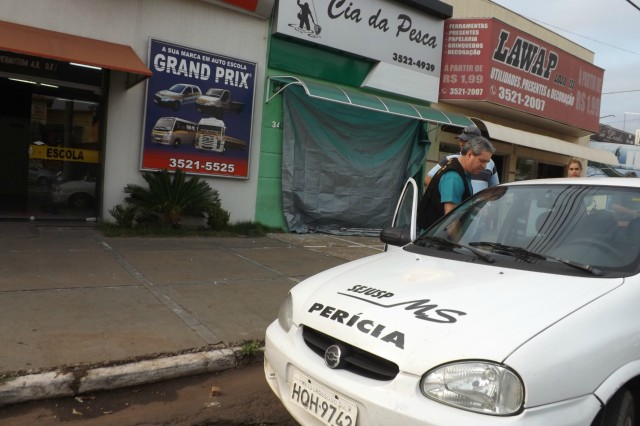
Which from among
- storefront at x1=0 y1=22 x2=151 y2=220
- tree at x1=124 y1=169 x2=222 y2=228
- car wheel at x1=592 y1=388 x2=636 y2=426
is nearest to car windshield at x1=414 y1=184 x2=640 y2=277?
car wheel at x1=592 y1=388 x2=636 y2=426

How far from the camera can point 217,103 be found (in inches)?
353

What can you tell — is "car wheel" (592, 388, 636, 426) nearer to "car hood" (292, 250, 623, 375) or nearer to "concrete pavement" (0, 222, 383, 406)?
"car hood" (292, 250, 623, 375)

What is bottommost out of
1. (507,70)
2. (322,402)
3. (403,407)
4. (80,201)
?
(322,402)

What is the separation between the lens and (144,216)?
27.0 ft

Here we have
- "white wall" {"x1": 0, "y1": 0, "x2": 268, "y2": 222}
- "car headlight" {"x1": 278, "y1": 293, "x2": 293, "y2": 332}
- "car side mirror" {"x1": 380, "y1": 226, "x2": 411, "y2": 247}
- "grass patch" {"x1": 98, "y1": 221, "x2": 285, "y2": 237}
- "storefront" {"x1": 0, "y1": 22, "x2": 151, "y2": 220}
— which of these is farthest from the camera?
"storefront" {"x1": 0, "y1": 22, "x2": 151, "y2": 220}

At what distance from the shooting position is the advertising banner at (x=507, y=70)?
12047 mm

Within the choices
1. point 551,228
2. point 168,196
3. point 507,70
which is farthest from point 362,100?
point 551,228

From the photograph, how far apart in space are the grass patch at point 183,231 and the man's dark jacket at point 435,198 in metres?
4.91

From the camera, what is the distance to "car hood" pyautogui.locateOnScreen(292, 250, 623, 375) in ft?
6.82

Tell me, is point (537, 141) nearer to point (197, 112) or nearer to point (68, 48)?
point (197, 112)

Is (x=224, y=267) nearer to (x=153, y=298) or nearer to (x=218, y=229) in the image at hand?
(x=153, y=298)

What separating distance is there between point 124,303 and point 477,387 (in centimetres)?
369

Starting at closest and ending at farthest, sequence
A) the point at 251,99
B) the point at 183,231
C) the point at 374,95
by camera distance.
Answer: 1. the point at 183,231
2. the point at 251,99
3. the point at 374,95

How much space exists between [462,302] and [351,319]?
0.53m
